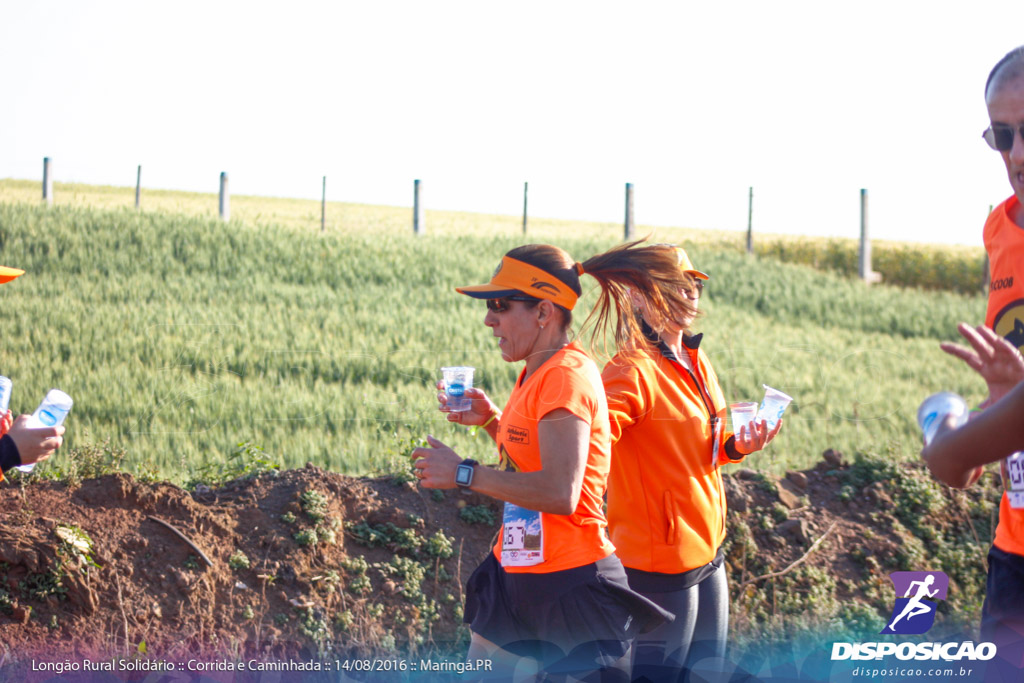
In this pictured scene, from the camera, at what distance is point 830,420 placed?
906cm

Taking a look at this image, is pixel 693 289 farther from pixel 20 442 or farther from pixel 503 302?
pixel 20 442

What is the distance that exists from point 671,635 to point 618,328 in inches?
45.3

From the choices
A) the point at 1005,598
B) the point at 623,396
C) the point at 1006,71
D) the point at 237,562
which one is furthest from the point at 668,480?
the point at 237,562

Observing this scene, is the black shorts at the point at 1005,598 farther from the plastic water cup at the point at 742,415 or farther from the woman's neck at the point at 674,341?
the woman's neck at the point at 674,341

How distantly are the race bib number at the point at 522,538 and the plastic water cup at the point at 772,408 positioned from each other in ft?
4.06

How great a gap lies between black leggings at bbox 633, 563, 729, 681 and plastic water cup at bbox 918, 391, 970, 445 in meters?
1.46

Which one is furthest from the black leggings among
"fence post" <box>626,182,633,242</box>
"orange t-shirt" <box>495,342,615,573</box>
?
"fence post" <box>626,182,633,242</box>

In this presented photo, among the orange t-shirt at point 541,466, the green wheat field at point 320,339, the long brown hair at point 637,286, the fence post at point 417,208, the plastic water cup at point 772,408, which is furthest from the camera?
the fence post at point 417,208

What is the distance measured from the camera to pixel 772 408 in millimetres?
3855

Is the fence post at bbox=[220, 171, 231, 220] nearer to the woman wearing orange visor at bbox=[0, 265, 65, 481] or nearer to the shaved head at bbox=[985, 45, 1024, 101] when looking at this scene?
the woman wearing orange visor at bbox=[0, 265, 65, 481]

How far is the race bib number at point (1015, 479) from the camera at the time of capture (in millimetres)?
2674

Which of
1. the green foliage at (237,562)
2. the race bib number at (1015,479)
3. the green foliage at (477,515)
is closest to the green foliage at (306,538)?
the green foliage at (237,562)

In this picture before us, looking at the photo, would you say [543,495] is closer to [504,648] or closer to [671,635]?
[504,648]

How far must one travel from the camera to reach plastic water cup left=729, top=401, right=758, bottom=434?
3740 mm
